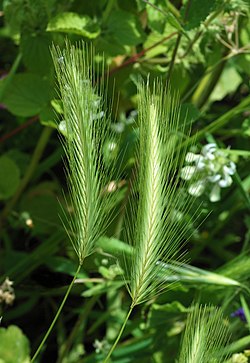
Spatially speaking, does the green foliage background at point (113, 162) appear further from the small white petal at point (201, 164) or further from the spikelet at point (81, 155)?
the spikelet at point (81, 155)

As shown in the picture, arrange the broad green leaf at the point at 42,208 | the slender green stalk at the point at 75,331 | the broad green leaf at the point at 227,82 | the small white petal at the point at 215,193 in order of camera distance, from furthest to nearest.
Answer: the broad green leaf at the point at 227,82 → the broad green leaf at the point at 42,208 → the slender green stalk at the point at 75,331 → the small white petal at the point at 215,193

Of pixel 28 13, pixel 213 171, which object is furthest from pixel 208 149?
pixel 28 13

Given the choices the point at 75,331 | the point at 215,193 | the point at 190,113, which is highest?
the point at 190,113

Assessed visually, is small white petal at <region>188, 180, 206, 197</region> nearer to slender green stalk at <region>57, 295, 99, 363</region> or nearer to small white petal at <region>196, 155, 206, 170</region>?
small white petal at <region>196, 155, 206, 170</region>

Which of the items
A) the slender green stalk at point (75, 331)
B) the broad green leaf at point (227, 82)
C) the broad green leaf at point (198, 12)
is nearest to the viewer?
the broad green leaf at point (198, 12)

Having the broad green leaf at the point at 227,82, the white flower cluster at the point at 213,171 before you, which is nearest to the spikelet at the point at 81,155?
the white flower cluster at the point at 213,171

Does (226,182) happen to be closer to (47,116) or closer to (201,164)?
(201,164)
